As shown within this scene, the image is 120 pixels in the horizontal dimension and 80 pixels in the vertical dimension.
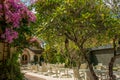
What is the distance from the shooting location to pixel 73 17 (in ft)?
31.0

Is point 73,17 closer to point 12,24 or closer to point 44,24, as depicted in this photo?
point 44,24

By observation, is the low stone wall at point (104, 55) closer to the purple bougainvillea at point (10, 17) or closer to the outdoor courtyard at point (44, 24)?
the outdoor courtyard at point (44, 24)

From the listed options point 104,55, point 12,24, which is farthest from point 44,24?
point 104,55

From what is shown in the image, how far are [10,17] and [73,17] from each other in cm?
389

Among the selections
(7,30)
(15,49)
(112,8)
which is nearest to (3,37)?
(7,30)

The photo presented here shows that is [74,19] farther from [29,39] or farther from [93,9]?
[29,39]

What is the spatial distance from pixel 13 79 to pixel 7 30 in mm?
1364

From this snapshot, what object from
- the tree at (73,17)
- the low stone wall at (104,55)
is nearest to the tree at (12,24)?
the tree at (73,17)

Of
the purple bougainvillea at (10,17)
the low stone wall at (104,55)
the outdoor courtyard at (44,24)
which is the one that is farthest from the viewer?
the low stone wall at (104,55)

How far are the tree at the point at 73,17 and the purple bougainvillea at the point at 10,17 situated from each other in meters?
2.48

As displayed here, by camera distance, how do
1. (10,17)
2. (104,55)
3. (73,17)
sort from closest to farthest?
(10,17)
(73,17)
(104,55)

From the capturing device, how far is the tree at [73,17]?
912 centimetres

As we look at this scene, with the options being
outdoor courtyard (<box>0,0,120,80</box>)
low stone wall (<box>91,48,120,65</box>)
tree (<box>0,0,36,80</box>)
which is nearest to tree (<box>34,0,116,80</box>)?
outdoor courtyard (<box>0,0,120,80</box>)

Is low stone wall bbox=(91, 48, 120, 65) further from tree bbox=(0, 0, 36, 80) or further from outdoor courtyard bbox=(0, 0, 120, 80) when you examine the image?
tree bbox=(0, 0, 36, 80)
